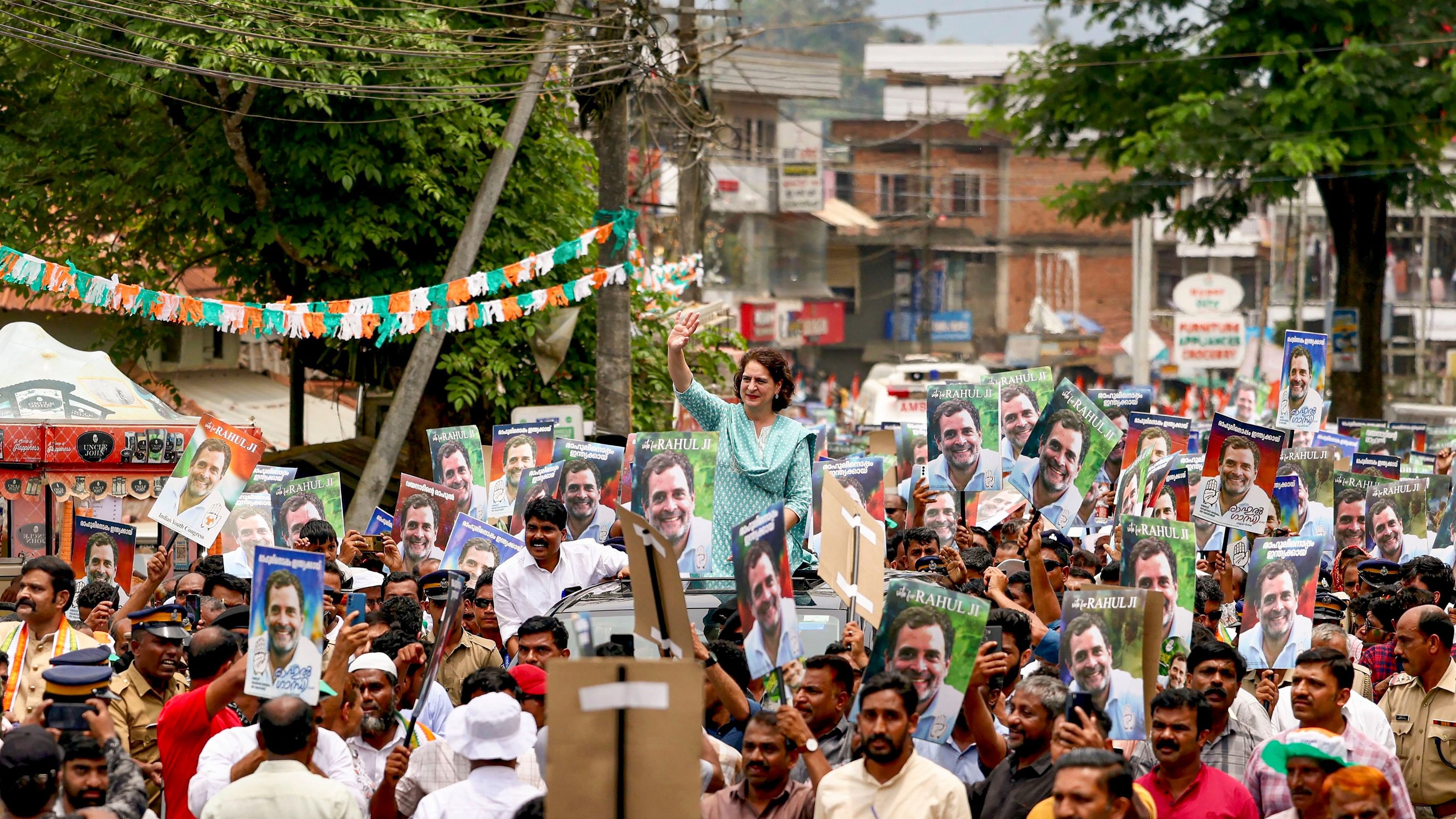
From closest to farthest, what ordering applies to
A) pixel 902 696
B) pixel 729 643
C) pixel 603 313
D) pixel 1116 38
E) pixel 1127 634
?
pixel 902 696 → pixel 1127 634 → pixel 729 643 → pixel 603 313 → pixel 1116 38

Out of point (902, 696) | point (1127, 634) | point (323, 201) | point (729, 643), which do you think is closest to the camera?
point (902, 696)

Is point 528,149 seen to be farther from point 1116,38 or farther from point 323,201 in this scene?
point 1116,38

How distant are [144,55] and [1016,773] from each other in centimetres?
1085

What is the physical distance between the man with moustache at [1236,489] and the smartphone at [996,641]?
3.22 m

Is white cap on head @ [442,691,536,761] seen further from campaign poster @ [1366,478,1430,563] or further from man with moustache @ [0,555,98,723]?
campaign poster @ [1366,478,1430,563]

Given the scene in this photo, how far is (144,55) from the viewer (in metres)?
14.1

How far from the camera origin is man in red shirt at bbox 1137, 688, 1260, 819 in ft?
18.6

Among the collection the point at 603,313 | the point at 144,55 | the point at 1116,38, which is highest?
the point at 1116,38

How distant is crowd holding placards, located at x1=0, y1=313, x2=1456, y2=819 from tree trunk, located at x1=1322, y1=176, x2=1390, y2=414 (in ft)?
44.2

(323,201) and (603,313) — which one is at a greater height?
(323,201)

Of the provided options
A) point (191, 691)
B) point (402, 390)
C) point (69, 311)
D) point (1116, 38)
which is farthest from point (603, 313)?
point (1116, 38)

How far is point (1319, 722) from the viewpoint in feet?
20.3

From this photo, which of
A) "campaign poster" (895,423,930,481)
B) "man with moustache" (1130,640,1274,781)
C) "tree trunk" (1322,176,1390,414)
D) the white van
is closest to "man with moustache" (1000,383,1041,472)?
"campaign poster" (895,423,930,481)

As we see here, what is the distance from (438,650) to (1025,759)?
202 cm
